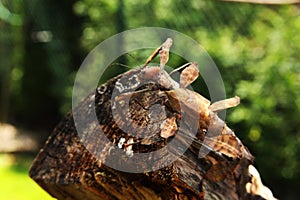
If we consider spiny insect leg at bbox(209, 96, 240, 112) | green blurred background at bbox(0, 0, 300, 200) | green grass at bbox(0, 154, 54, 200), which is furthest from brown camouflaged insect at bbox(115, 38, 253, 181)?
green grass at bbox(0, 154, 54, 200)

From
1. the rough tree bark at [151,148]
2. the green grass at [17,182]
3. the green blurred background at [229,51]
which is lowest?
the green grass at [17,182]

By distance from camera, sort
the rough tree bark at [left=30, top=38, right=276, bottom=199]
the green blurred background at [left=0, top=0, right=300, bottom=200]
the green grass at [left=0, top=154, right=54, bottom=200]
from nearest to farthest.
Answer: the rough tree bark at [left=30, top=38, right=276, bottom=199], the green blurred background at [left=0, top=0, right=300, bottom=200], the green grass at [left=0, top=154, right=54, bottom=200]

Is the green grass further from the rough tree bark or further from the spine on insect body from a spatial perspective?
the spine on insect body

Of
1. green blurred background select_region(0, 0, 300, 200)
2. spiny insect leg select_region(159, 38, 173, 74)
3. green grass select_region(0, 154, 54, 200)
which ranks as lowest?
green grass select_region(0, 154, 54, 200)

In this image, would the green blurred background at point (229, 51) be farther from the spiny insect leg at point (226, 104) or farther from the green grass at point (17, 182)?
the spiny insect leg at point (226, 104)

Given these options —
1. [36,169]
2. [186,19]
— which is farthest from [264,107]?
[36,169]

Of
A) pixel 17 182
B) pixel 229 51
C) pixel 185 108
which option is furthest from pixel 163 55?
pixel 17 182

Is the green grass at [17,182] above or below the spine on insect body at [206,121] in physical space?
below

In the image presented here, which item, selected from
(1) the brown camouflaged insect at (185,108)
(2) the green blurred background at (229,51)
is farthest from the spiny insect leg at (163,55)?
(2) the green blurred background at (229,51)
